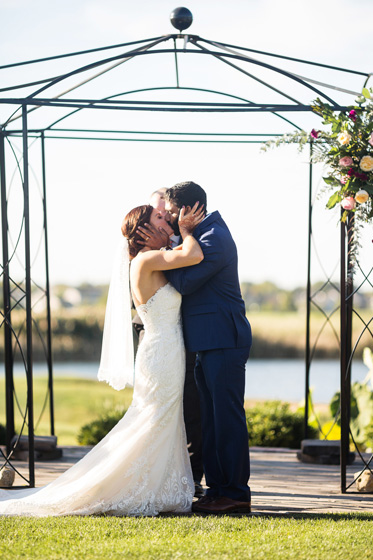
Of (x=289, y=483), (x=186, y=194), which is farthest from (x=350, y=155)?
(x=289, y=483)

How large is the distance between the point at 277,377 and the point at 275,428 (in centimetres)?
1493

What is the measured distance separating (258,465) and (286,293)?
2691 cm

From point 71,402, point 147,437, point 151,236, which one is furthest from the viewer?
point 71,402

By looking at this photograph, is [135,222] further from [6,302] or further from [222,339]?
[6,302]

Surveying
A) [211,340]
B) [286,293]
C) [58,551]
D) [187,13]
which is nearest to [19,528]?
[58,551]

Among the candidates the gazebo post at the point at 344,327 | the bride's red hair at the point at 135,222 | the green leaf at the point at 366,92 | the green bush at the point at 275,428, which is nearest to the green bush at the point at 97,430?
the green bush at the point at 275,428

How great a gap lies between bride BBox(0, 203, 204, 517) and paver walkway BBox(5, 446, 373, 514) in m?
0.68

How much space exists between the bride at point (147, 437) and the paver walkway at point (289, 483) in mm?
682

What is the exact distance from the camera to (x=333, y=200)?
4973 mm

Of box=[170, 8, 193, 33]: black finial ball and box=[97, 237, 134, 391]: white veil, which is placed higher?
box=[170, 8, 193, 33]: black finial ball

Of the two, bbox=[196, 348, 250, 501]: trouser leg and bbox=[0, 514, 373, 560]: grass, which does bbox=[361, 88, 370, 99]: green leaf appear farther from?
bbox=[0, 514, 373, 560]: grass

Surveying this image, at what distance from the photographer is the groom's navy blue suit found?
174 inches

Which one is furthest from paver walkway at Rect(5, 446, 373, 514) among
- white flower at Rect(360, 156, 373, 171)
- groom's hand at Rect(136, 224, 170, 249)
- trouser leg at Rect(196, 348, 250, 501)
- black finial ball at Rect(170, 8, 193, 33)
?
black finial ball at Rect(170, 8, 193, 33)

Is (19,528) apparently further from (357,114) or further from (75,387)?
(75,387)
